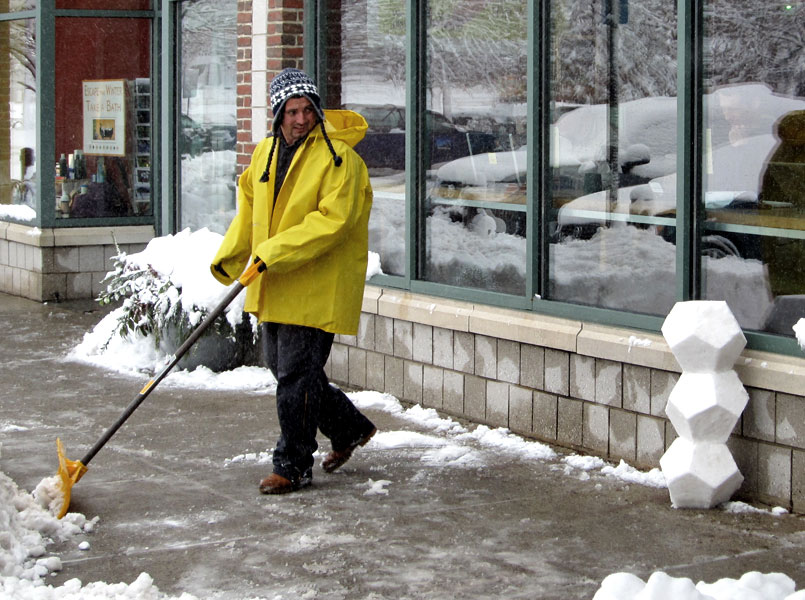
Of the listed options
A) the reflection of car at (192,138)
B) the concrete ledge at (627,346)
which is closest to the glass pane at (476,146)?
the concrete ledge at (627,346)

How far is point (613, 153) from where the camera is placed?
6.76 meters

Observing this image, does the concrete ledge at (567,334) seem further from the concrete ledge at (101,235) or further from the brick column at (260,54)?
the concrete ledge at (101,235)

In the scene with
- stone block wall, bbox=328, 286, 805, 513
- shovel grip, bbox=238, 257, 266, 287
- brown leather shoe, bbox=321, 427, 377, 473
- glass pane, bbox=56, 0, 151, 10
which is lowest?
brown leather shoe, bbox=321, 427, 377, 473

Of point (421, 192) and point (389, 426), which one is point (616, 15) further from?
point (389, 426)

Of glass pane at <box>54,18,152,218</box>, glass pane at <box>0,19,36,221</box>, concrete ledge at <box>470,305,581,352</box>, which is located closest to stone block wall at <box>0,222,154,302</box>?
glass pane at <box>54,18,152,218</box>

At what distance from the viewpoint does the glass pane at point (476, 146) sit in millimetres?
7301

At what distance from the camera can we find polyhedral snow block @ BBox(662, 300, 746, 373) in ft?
18.6

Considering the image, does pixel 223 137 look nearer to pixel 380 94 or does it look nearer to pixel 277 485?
pixel 380 94

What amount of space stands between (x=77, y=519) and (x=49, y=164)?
7708 mm

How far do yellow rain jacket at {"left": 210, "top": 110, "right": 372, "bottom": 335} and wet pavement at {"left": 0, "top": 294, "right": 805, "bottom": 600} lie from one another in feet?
2.71

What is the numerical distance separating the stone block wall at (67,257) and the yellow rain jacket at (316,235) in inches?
263

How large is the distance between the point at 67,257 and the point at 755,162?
811 cm

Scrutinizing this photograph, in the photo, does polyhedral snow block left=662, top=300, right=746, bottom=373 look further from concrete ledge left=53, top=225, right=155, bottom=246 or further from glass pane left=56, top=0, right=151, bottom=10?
glass pane left=56, top=0, right=151, bottom=10

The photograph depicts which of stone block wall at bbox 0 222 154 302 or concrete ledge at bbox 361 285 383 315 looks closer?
concrete ledge at bbox 361 285 383 315
